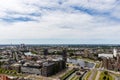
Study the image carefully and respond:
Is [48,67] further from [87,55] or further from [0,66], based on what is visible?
[87,55]

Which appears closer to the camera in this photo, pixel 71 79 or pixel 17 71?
pixel 71 79

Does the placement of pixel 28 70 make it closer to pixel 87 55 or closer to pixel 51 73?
pixel 51 73

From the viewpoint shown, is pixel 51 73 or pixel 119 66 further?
pixel 119 66

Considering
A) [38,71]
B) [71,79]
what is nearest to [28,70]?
[38,71]

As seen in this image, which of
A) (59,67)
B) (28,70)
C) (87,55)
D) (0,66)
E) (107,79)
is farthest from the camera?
(87,55)

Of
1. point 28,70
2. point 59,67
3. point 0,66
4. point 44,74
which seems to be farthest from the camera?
point 0,66

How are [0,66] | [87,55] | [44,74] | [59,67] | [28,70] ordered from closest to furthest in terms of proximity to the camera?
[44,74]
[28,70]
[59,67]
[0,66]
[87,55]

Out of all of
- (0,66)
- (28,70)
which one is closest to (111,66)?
(28,70)

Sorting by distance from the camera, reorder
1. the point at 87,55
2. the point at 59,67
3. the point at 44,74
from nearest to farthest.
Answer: the point at 44,74
the point at 59,67
the point at 87,55
